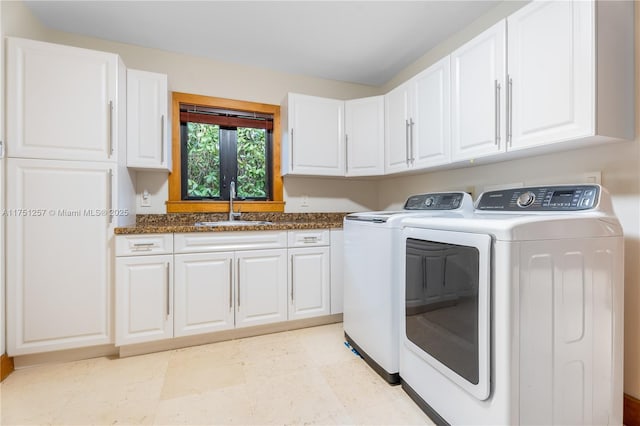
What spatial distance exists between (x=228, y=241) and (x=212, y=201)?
2.39ft

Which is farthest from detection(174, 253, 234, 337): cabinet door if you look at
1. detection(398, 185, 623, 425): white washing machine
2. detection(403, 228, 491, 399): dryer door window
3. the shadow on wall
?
detection(398, 185, 623, 425): white washing machine

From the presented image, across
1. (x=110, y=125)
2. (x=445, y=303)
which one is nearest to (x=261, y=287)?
(x=445, y=303)

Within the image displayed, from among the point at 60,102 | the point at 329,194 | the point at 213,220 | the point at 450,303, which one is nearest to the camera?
the point at 450,303

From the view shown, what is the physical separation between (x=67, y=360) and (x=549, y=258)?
2.81 metres

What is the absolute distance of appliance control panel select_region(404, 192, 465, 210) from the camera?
6.52ft

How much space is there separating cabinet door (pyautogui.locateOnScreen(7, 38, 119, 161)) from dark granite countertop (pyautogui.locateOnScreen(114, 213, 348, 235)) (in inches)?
22.4

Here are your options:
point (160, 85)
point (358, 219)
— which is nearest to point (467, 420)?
point (358, 219)

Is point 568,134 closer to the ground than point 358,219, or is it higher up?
higher up

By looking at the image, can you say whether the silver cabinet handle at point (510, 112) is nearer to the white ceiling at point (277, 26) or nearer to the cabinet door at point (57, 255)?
the white ceiling at point (277, 26)

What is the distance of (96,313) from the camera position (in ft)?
6.50

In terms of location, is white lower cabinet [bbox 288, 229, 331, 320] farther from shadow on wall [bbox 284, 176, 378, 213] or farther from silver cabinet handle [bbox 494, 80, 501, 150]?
silver cabinet handle [bbox 494, 80, 501, 150]

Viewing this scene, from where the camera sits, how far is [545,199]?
1.44 meters

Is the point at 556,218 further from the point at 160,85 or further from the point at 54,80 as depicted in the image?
the point at 54,80

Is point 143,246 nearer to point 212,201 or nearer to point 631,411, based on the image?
point 212,201
